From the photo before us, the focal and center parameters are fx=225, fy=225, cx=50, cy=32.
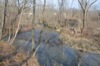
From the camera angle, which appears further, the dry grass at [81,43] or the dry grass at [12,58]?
the dry grass at [81,43]

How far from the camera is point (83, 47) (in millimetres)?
26391

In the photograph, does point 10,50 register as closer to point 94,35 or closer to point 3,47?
point 3,47

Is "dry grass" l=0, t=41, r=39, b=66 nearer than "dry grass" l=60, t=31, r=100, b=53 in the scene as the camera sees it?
Yes

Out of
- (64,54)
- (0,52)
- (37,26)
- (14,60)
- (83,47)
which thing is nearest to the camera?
(14,60)

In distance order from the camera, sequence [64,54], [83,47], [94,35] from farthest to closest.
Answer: [94,35]
[83,47]
[64,54]

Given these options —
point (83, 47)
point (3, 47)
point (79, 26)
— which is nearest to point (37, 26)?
point (79, 26)

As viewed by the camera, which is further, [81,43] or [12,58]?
[81,43]

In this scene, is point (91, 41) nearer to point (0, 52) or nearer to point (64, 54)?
point (64, 54)

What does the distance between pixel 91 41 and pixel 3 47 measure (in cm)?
1514

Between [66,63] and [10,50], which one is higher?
[10,50]

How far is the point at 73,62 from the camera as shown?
19.7 metres

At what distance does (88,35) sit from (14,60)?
1735 cm

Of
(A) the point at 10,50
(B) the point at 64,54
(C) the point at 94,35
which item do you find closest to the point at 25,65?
(A) the point at 10,50

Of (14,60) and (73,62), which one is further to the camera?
(73,62)
